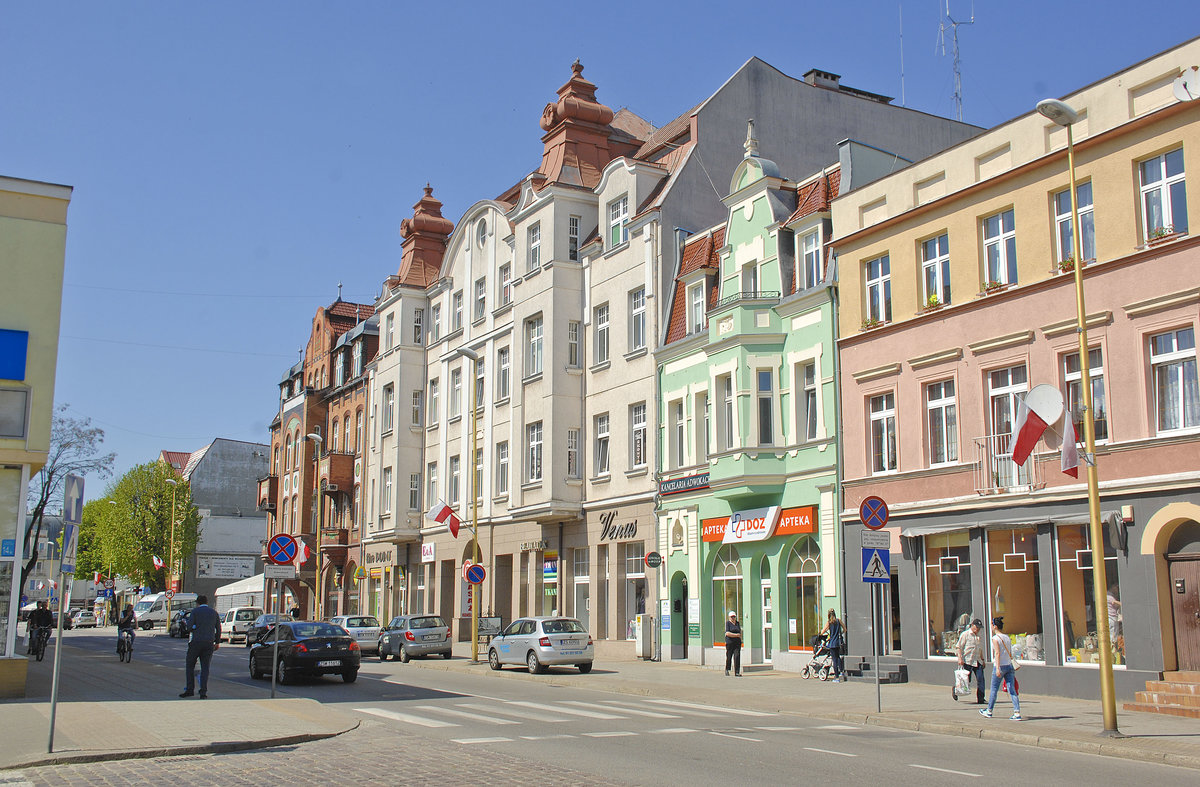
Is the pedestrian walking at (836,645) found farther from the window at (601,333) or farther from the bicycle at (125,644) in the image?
the bicycle at (125,644)

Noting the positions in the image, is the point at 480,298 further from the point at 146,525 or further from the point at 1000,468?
the point at 146,525

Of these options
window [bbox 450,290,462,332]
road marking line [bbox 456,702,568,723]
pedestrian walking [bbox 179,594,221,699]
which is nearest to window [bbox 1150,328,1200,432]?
road marking line [bbox 456,702,568,723]

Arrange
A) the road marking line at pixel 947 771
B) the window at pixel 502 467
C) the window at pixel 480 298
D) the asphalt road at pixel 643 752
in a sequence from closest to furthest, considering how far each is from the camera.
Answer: the asphalt road at pixel 643 752 < the road marking line at pixel 947 771 < the window at pixel 502 467 < the window at pixel 480 298

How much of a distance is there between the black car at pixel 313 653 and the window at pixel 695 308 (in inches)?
542

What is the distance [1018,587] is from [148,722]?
16.0 metres

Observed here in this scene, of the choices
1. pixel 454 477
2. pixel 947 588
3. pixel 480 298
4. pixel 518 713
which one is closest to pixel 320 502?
pixel 454 477

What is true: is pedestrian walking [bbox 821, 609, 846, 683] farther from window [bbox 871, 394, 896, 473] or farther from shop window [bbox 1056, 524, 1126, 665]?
shop window [bbox 1056, 524, 1126, 665]

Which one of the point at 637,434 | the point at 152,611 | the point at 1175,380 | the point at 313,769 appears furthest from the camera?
the point at 152,611

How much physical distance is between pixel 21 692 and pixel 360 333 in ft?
138

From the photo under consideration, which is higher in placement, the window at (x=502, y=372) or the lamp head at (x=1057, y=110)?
the window at (x=502, y=372)

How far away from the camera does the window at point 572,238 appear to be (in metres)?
39.2

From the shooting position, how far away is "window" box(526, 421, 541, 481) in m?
39.6

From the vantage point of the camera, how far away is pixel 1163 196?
19484mm

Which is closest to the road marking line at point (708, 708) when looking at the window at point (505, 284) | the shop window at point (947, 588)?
the shop window at point (947, 588)
